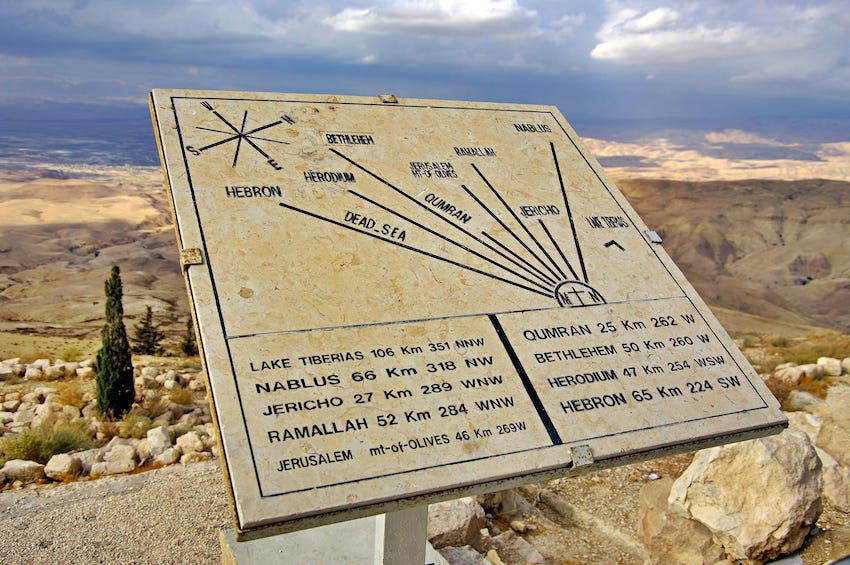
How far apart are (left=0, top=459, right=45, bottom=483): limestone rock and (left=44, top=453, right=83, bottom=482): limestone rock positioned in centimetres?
8

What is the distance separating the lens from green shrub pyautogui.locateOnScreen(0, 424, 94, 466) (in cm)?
518

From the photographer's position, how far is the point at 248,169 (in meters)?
2.80

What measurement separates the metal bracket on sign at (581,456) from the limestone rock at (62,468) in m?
4.14

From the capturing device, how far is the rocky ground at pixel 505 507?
165 inches

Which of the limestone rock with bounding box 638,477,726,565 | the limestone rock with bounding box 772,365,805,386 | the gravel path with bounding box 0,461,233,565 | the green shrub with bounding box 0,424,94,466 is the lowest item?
the limestone rock with bounding box 638,477,726,565

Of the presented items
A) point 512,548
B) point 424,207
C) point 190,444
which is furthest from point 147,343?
point 424,207

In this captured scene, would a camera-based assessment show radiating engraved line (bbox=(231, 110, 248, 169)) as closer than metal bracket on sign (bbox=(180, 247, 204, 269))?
No

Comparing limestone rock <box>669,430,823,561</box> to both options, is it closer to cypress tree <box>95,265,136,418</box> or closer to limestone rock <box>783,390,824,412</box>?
limestone rock <box>783,390,824,412</box>

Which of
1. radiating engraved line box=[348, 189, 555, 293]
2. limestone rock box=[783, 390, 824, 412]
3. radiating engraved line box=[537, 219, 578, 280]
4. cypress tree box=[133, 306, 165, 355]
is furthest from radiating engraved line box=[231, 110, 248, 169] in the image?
cypress tree box=[133, 306, 165, 355]

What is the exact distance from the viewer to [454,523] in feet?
14.4

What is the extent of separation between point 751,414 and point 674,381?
1.15 feet

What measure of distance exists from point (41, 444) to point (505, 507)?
3.62 meters

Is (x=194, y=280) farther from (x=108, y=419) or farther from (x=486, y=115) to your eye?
(x=108, y=419)

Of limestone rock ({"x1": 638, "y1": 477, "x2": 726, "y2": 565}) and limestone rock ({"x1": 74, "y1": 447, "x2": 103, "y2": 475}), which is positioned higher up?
limestone rock ({"x1": 74, "y1": 447, "x2": 103, "y2": 475})
